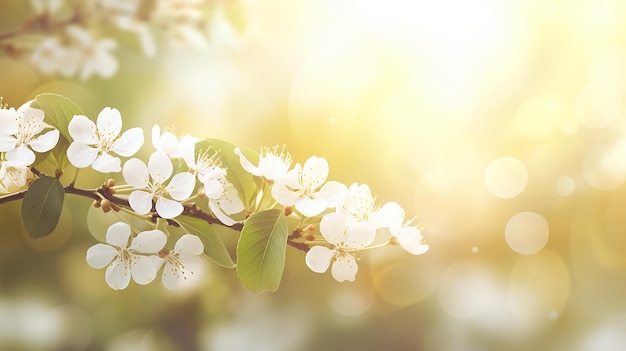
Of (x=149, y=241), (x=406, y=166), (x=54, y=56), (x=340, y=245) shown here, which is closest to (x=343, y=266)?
(x=340, y=245)

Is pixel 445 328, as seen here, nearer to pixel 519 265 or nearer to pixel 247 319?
pixel 519 265

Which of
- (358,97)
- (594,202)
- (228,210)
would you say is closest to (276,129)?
(358,97)

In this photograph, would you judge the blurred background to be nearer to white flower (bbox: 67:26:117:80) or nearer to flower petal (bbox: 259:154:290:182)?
white flower (bbox: 67:26:117:80)

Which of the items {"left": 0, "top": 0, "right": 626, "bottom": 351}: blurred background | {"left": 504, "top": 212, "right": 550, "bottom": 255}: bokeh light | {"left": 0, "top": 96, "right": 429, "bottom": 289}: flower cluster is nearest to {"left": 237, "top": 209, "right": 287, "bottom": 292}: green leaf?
{"left": 0, "top": 96, "right": 429, "bottom": 289}: flower cluster

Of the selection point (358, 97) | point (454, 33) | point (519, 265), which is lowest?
point (519, 265)

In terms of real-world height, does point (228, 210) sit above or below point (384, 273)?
above

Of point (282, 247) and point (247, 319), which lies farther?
point (247, 319)
